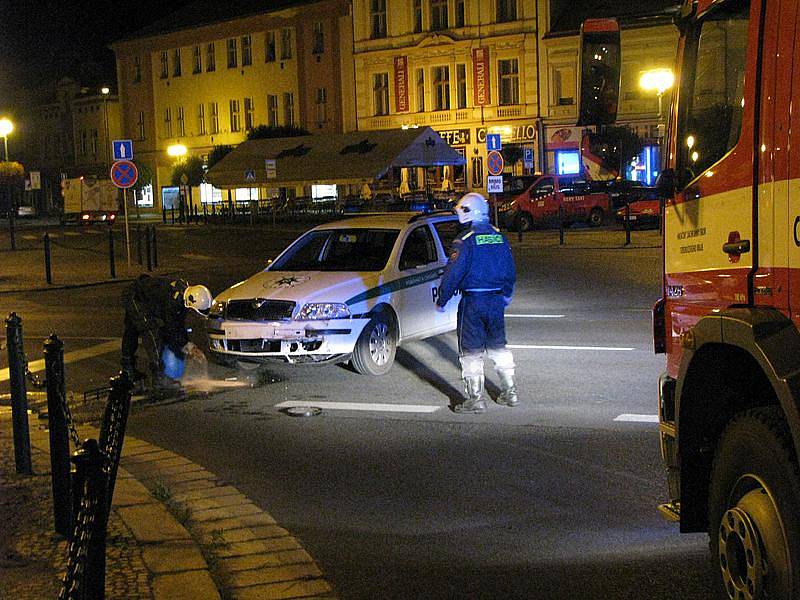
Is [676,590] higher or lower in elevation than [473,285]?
lower

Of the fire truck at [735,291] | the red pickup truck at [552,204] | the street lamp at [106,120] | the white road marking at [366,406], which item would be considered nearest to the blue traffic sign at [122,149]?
the white road marking at [366,406]

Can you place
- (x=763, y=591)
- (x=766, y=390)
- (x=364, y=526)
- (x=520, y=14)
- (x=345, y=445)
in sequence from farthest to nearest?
(x=520, y=14)
(x=345, y=445)
(x=364, y=526)
(x=766, y=390)
(x=763, y=591)

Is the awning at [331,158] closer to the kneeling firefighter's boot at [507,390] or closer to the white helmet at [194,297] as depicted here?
the white helmet at [194,297]

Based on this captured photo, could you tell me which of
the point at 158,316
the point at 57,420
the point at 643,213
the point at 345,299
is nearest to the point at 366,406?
the point at 345,299

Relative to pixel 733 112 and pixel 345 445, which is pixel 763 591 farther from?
pixel 345 445

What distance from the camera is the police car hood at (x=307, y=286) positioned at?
434 inches

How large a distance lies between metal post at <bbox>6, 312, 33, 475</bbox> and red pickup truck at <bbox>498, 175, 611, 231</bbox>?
31.5 metres

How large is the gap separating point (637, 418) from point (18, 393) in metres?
4.68

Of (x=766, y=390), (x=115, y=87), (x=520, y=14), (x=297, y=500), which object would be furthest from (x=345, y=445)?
(x=115, y=87)

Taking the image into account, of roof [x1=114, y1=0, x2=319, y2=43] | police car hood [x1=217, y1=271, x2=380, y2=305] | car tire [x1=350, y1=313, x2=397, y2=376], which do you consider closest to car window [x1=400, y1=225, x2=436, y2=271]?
police car hood [x1=217, y1=271, x2=380, y2=305]

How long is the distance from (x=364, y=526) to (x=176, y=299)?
4.76 metres

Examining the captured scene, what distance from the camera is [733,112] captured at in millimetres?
4668

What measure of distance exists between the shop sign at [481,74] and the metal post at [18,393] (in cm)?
4932

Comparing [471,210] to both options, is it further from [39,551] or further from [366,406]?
[39,551]
